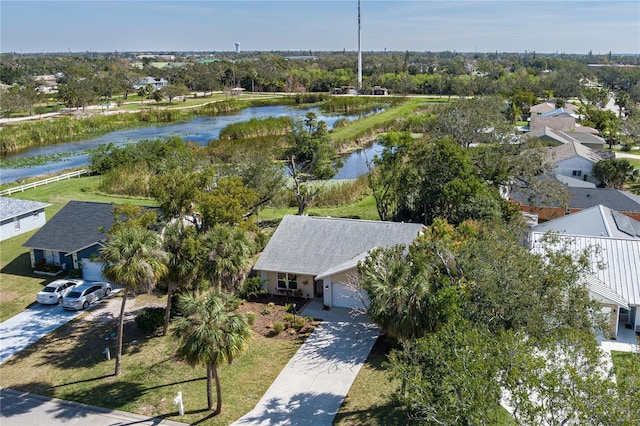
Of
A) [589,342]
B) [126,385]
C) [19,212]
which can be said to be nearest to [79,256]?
[19,212]

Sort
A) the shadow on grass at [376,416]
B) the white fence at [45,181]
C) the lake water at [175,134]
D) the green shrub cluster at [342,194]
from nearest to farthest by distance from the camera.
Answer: the shadow on grass at [376,416] → the green shrub cluster at [342,194] → the white fence at [45,181] → the lake water at [175,134]

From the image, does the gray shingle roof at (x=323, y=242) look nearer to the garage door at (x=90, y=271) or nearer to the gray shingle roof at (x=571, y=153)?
the garage door at (x=90, y=271)

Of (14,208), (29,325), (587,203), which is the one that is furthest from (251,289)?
(587,203)

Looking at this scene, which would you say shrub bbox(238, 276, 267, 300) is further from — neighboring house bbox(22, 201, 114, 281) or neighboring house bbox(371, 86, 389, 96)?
neighboring house bbox(371, 86, 389, 96)

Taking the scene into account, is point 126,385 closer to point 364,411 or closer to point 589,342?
point 364,411

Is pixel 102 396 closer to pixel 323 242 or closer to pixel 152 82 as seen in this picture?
pixel 323 242

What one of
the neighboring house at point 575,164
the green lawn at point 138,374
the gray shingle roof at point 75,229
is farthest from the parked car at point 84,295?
the neighboring house at point 575,164

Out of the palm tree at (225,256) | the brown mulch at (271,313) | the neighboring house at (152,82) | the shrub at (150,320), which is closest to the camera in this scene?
the palm tree at (225,256)
